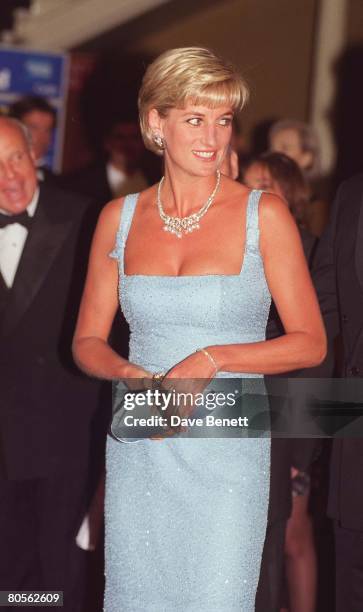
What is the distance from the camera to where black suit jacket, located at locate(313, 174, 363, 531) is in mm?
2713

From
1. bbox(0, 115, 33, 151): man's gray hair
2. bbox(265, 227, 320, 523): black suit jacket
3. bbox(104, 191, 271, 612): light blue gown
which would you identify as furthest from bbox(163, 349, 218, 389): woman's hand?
bbox(0, 115, 33, 151): man's gray hair

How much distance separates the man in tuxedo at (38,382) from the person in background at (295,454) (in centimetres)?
70

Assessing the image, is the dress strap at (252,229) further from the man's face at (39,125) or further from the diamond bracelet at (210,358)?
the man's face at (39,125)

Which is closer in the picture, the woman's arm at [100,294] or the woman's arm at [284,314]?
the woman's arm at [284,314]

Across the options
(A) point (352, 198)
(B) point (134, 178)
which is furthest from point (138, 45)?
(A) point (352, 198)

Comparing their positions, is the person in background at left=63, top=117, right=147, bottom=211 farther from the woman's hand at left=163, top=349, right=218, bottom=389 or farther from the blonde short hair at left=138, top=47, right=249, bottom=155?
the woman's hand at left=163, top=349, right=218, bottom=389

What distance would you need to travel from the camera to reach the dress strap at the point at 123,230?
2732 millimetres

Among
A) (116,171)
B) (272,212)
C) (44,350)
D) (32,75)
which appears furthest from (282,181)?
(32,75)

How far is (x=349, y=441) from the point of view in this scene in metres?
2.73

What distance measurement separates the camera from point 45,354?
3.85 meters

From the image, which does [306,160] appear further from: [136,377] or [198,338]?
[136,377]

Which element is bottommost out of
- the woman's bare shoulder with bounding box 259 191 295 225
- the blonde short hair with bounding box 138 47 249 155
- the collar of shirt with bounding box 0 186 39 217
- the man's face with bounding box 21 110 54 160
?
the woman's bare shoulder with bounding box 259 191 295 225

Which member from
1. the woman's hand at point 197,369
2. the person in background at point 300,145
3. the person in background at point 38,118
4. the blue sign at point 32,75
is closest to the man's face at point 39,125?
the person in background at point 38,118

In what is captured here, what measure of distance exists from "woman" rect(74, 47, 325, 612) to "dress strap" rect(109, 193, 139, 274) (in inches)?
1.3
